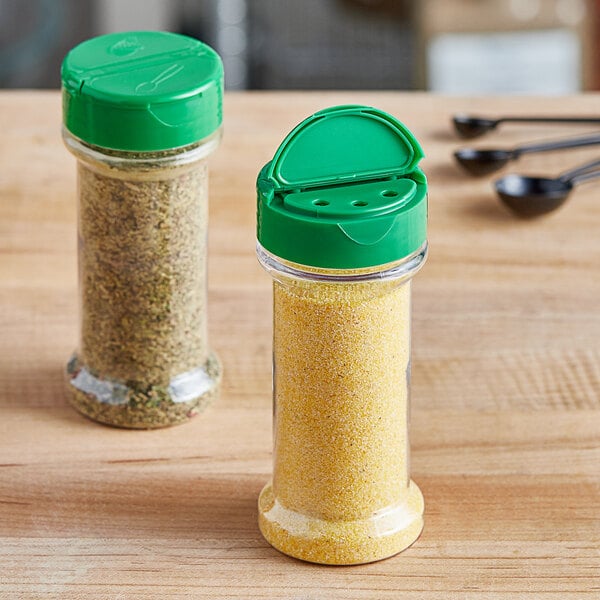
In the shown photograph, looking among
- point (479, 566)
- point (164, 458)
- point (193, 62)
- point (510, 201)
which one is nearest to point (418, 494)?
point (479, 566)

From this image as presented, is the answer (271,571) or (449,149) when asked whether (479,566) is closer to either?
(271,571)

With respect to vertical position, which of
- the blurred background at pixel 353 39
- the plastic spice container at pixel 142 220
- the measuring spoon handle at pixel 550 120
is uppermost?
the plastic spice container at pixel 142 220

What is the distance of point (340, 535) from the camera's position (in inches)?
27.3

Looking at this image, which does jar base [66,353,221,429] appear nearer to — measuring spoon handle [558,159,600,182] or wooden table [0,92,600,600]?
wooden table [0,92,600,600]

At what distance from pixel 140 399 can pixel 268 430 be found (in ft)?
0.29

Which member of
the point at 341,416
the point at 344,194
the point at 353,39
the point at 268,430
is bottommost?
the point at 353,39

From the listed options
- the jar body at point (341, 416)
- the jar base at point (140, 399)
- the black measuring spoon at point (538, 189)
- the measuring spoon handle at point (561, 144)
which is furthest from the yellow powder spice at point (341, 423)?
the measuring spoon handle at point (561, 144)

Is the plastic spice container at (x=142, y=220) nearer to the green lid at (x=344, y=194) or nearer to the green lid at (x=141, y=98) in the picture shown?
the green lid at (x=141, y=98)

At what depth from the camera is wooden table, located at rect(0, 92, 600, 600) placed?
0.70 meters

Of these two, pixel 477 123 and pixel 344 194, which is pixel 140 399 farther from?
pixel 477 123

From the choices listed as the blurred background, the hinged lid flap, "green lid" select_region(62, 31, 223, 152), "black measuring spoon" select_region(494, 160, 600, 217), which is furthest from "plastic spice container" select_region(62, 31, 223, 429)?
the blurred background

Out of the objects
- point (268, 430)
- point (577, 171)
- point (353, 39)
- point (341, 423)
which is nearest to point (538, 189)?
point (577, 171)

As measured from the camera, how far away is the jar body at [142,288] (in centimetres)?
76

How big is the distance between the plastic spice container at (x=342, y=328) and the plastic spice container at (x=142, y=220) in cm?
11
